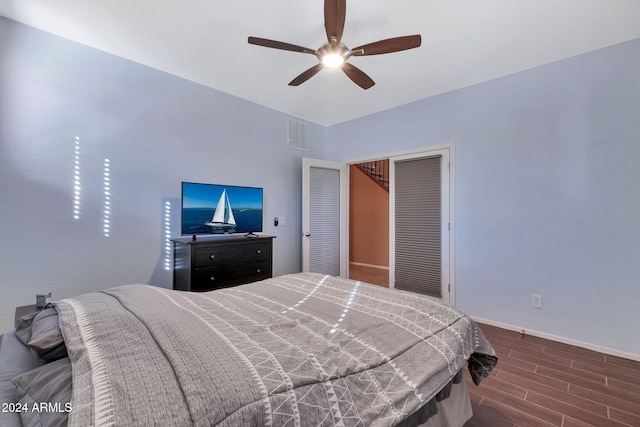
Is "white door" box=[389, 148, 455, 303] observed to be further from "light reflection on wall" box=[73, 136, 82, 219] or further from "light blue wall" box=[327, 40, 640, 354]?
"light reflection on wall" box=[73, 136, 82, 219]

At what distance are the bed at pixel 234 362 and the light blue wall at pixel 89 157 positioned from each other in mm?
1522

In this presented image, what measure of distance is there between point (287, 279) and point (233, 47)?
2170 millimetres

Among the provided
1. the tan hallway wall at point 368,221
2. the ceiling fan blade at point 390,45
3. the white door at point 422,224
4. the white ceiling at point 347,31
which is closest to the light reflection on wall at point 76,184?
the white ceiling at point 347,31

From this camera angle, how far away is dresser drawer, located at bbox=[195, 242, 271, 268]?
8.83 ft

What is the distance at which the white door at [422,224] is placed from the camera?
3375mm

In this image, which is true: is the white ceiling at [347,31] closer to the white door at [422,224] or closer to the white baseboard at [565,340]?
the white door at [422,224]

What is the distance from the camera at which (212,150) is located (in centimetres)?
331

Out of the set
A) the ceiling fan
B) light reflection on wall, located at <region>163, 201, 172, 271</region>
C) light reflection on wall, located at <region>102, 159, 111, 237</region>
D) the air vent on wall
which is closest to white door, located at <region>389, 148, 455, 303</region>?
the air vent on wall

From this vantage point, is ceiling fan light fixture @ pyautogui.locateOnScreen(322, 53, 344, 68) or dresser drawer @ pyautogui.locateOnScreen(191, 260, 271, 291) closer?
ceiling fan light fixture @ pyautogui.locateOnScreen(322, 53, 344, 68)

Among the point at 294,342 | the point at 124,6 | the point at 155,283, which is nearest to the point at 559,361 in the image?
the point at 294,342

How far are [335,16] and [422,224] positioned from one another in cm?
265

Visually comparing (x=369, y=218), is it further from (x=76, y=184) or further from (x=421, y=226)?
(x=76, y=184)

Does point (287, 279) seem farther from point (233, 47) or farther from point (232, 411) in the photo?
point (233, 47)

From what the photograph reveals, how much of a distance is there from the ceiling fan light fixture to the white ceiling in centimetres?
29
